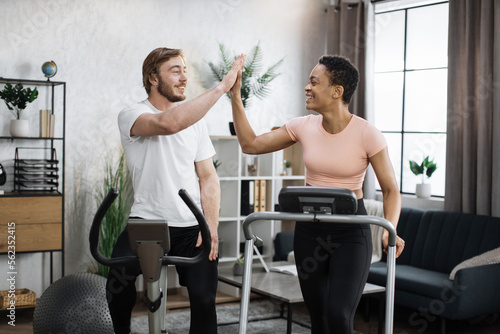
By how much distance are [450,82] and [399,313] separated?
183 cm

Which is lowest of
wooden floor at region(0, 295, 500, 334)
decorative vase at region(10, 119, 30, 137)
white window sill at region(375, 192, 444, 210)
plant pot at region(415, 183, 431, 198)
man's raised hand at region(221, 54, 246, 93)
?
wooden floor at region(0, 295, 500, 334)

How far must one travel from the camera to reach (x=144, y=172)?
8.14 ft

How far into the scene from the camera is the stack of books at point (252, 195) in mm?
5465

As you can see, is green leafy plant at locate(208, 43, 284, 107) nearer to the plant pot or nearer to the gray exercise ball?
the plant pot

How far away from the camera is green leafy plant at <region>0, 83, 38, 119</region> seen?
14.8ft

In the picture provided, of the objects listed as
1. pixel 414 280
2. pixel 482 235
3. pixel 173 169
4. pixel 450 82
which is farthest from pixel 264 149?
pixel 450 82

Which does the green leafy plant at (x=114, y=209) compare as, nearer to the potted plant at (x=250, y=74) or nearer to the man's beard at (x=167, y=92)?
the potted plant at (x=250, y=74)

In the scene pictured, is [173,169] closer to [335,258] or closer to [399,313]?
[335,258]

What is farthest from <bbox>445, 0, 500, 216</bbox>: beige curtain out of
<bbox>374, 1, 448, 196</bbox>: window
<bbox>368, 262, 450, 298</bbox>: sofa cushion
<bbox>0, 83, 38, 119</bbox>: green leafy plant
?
<bbox>0, 83, 38, 119</bbox>: green leafy plant

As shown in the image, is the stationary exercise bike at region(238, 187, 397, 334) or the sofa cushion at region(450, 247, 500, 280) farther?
the sofa cushion at region(450, 247, 500, 280)

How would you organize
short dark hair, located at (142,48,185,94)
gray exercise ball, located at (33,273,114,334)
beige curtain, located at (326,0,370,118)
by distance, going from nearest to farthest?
short dark hair, located at (142,48,185,94), gray exercise ball, located at (33,273,114,334), beige curtain, located at (326,0,370,118)

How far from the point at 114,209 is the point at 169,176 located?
8.32ft

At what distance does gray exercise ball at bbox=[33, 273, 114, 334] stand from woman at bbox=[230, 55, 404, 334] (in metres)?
1.19

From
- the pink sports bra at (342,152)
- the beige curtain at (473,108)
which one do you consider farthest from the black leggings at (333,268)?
the beige curtain at (473,108)
